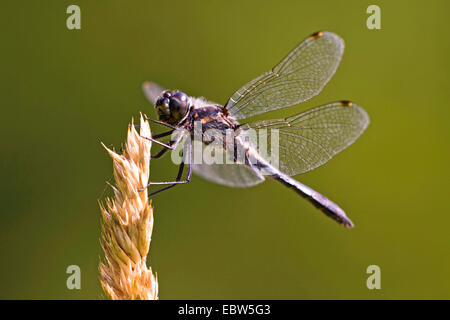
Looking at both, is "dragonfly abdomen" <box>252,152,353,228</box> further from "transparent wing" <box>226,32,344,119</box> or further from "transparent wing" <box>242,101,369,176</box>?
"transparent wing" <box>226,32,344,119</box>

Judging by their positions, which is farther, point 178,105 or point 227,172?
point 227,172

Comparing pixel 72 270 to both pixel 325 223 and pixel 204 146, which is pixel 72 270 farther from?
pixel 325 223

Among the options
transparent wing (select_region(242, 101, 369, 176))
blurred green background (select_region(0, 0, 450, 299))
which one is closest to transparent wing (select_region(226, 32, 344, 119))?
transparent wing (select_region(242, 101, 369, 176))

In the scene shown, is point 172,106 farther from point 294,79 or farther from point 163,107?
point 294,79

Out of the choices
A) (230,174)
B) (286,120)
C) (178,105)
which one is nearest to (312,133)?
(286,120)

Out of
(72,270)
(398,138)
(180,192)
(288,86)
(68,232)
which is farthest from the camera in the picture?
(398,138)

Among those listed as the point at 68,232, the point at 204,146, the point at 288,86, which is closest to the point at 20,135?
the point at 68,232
